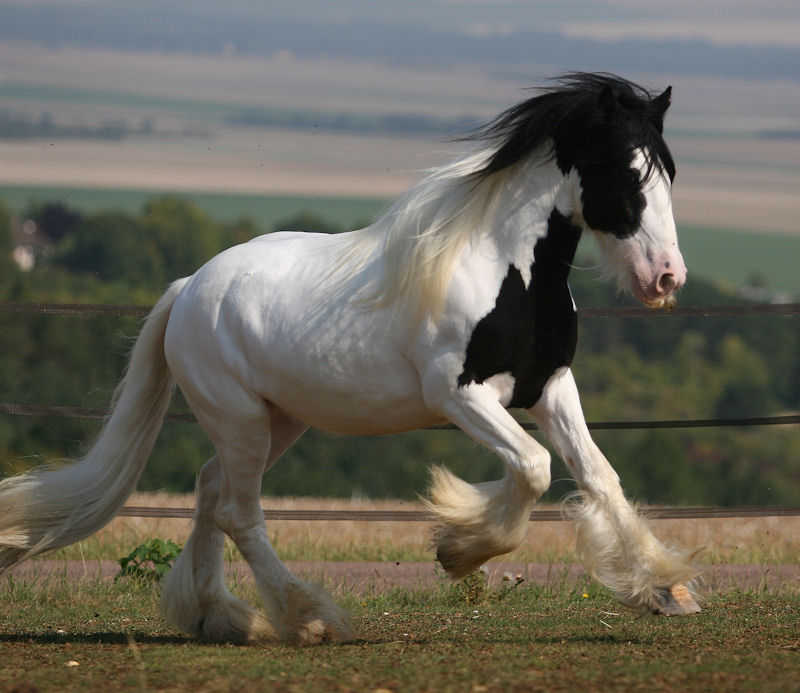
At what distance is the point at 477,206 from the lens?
508cm

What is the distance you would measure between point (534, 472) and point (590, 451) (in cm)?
28

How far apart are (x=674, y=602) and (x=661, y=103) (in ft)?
6.28

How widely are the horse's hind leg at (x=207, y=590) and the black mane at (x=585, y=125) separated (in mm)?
Answer: 1982

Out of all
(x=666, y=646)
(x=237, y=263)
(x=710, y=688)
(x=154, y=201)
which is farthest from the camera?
(x=154, y=201)

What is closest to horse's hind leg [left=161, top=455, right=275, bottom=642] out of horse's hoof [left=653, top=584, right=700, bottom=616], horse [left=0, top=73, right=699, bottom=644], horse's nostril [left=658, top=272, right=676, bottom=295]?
horse [left=0, top=73, right=699, bottom=644]

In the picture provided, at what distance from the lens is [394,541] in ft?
31.8

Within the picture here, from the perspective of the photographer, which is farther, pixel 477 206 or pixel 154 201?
pixel 154 201

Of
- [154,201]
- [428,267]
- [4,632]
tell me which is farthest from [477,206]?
[154,201]

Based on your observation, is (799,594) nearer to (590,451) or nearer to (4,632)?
(590,451)

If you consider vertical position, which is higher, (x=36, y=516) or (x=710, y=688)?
(x=710, y=688)

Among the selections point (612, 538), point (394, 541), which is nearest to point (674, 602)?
point (612, 538)

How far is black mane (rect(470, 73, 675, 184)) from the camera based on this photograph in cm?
487

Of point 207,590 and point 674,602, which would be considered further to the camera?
point 207,590

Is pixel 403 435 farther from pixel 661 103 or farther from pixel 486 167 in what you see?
pixel 661 103
